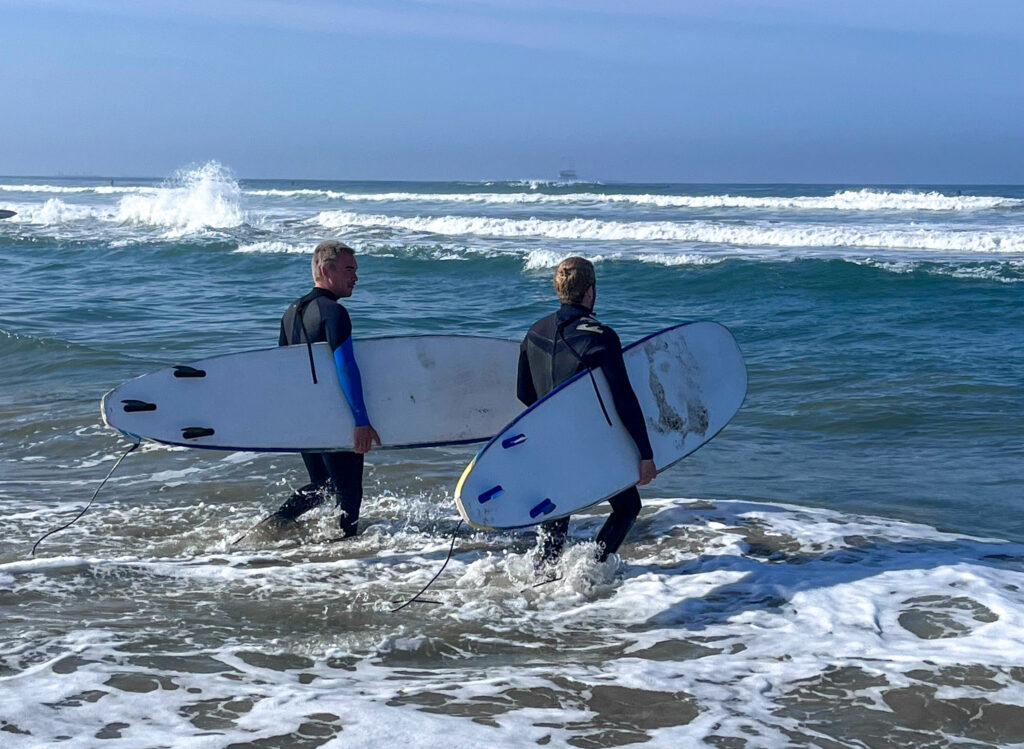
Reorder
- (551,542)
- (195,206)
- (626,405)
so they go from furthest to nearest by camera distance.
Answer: (195,206) → (551,542) → (626,405)

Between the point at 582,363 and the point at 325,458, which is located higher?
the point at 582,363

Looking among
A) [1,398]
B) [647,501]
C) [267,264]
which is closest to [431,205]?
[267,264]

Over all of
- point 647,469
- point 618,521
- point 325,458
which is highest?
point 647,469

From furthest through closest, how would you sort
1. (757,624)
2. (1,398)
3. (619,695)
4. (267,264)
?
(267,264), (1,398), (757,624), (619,695)

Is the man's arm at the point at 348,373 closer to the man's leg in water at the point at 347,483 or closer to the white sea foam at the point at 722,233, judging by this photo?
the man's leg in water at the point at 347,483

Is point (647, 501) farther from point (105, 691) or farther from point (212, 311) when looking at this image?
point (212, 311)

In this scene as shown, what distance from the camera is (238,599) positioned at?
15.1 ft

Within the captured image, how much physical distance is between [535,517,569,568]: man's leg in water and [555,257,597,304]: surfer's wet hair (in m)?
1.06

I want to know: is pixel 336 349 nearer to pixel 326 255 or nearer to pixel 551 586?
pixel 326 255

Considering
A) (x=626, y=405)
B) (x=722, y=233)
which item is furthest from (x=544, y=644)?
(x=722, y=233)

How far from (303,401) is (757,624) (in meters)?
2.61

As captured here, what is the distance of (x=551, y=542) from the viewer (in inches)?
193

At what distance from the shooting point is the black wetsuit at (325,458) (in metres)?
5.14

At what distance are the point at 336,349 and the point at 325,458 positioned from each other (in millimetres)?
604
